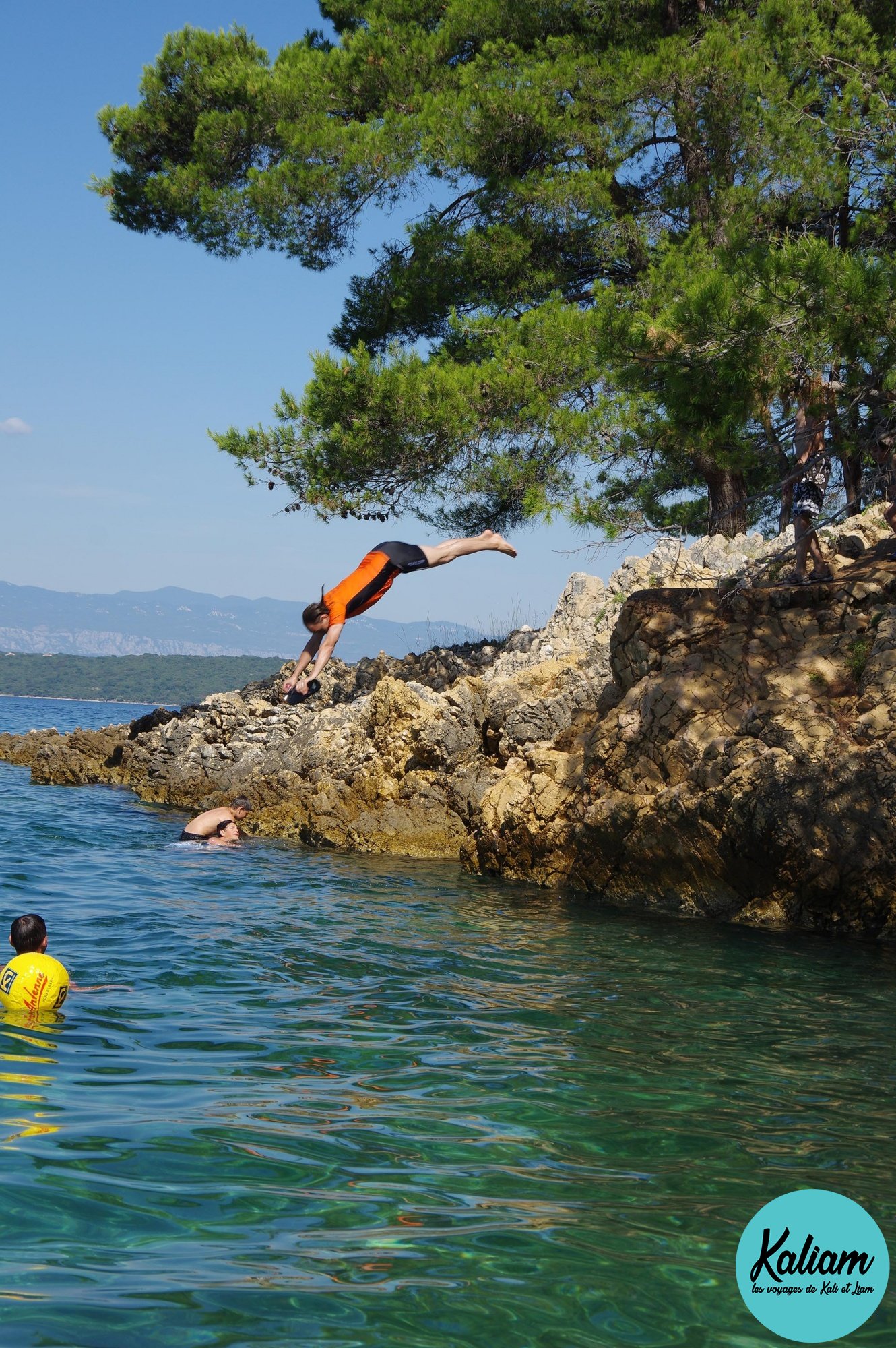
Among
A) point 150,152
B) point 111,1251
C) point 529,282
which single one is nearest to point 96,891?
point 111,1251

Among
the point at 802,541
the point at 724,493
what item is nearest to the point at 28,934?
the point at 802,541

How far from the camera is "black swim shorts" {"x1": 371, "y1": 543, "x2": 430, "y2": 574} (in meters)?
10.1

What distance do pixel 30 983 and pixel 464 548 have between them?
5700mm

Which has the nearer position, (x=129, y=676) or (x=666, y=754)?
(x=666, y=754)

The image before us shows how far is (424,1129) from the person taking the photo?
524 centimetres

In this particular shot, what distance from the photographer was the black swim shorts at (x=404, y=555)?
33.1ft

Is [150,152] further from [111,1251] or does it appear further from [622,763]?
[111,1251]

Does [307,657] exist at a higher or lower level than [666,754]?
higher

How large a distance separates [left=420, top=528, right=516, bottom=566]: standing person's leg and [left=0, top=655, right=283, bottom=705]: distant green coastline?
106989 millimetres

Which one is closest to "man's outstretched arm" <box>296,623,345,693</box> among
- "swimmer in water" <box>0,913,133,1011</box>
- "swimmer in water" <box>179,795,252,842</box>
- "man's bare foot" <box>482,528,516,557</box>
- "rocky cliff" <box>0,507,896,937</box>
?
"man's bare foot" <box>482,528,516,557</box>

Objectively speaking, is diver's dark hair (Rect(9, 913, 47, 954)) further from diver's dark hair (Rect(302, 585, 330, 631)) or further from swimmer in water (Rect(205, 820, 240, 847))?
swimmer in water (Rect(205, 820, 240, 847))

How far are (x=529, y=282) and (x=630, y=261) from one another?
1.61 m

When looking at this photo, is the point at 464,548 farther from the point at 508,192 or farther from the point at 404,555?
the point at 508,192

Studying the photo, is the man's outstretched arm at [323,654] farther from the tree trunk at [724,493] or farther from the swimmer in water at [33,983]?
the tree trunk at [724,493]
